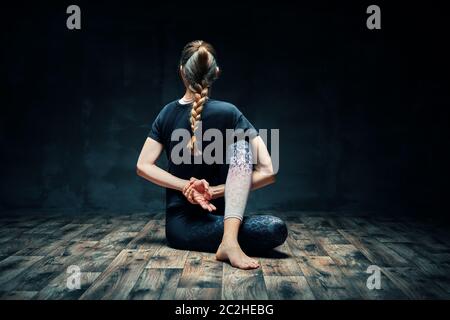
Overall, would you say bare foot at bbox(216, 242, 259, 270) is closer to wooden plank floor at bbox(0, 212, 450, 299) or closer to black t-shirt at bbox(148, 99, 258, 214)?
wooden plank floor at bbox(0, 212, 450, 299)

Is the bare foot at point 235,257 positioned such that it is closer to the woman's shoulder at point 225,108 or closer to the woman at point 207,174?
the woman at point 207,174

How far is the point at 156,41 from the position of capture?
185 inches

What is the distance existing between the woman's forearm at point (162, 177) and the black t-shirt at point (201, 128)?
104mm

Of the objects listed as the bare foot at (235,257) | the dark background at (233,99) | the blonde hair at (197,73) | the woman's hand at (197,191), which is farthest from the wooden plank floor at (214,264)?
the dark background at (233,99)

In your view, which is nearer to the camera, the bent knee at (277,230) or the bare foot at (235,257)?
the bare foot at (235,257)

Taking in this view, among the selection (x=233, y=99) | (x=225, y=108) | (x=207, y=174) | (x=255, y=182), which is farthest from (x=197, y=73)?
(x=233, y=99)

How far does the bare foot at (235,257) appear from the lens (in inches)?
91.2

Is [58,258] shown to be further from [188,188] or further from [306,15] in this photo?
[306,15]

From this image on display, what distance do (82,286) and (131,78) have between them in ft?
9.89

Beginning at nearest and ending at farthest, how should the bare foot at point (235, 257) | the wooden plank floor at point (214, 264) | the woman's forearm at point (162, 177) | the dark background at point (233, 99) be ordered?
the wooden plank floor at point (214, 264), the bare foot at point (235, 257), the woman's forearm at point (162, 177), the dark background at point (233, 99)

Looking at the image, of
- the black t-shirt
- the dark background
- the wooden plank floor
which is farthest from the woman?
the dark background

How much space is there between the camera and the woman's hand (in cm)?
250

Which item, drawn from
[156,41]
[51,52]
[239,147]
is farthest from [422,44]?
[51,52]

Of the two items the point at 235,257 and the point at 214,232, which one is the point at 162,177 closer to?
the point at 214,232
